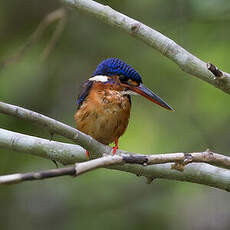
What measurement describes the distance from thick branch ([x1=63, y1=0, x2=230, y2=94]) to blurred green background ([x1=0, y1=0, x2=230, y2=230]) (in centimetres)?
227

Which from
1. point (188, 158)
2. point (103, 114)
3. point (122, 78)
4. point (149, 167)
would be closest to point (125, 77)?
point (122, 78)

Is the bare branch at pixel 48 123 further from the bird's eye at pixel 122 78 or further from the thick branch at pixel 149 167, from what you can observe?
the bird's eye at pixel 122 78

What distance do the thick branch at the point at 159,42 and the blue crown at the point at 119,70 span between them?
98 centimetres

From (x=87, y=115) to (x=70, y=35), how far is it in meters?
2.97

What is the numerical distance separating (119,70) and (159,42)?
117cm

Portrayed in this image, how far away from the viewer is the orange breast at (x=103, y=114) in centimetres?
399

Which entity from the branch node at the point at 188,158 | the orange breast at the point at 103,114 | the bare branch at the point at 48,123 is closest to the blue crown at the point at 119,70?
the orange breast at the point at 103,114

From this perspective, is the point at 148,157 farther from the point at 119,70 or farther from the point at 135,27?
the point at 119,70

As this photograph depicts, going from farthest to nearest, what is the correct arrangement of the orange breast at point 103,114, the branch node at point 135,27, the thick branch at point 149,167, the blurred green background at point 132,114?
1. the blurred green background at point 132,114
2. the orange breast at point 103,114
3. the branch node at point 135,27
4. the thick branch at point 149,167

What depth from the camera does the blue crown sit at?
13.9ft

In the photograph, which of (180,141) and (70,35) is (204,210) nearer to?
(180,141)

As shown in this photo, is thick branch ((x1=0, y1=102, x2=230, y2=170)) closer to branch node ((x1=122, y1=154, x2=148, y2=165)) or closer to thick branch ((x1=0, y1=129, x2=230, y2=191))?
branch node ((x1=122, y1=154, x2=148, y2=165))

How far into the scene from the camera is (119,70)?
428cm

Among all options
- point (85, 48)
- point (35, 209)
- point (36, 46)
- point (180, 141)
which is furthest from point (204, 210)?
point (36, 46)
